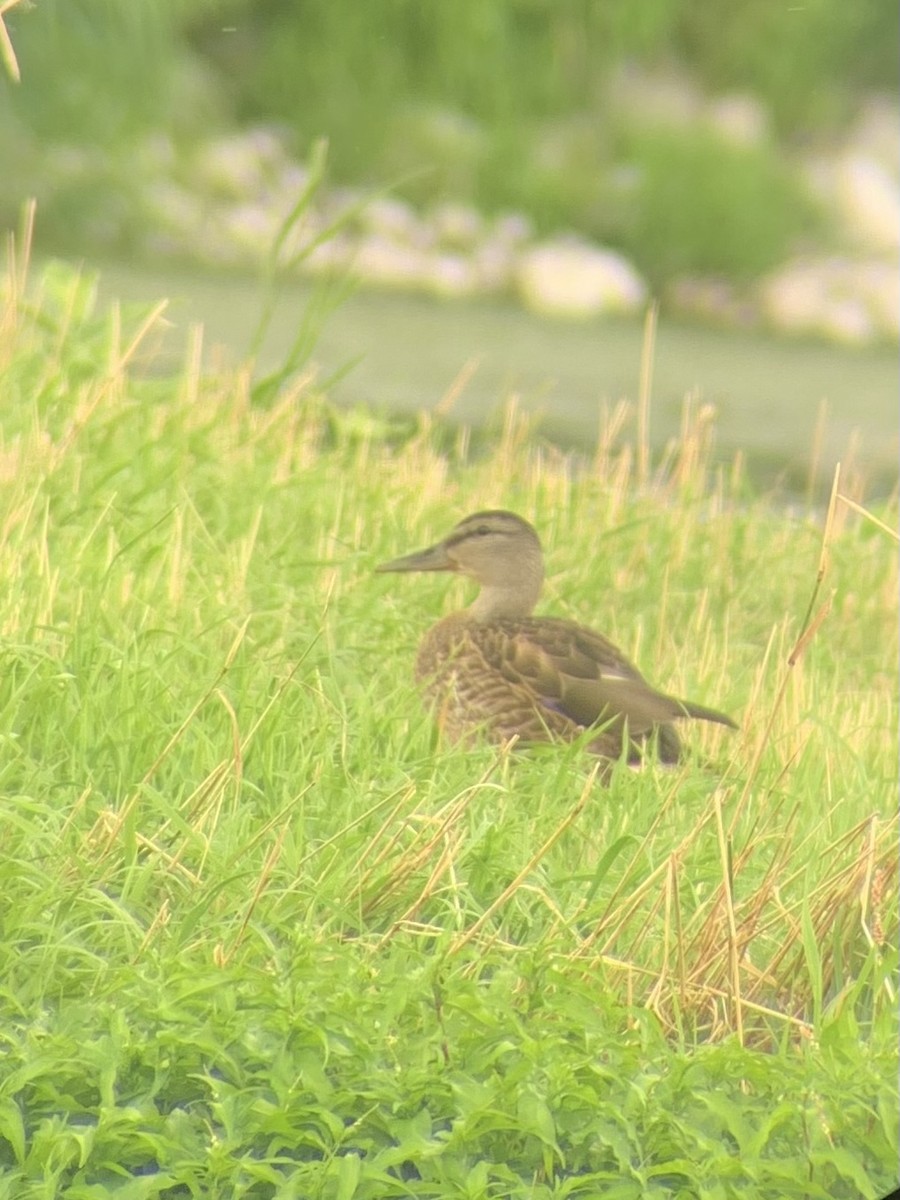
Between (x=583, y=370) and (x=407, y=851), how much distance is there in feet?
3.73

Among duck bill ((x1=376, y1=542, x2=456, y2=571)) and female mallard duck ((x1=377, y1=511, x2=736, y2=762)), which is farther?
duck bill ((x1=376, y1=542, x2=456, y2=571))

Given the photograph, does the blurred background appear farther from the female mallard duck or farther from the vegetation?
the female mallard duck

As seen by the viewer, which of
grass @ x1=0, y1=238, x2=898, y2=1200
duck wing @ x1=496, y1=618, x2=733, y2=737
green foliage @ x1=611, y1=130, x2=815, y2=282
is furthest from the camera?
green foliage @ x1=611, y1=130, x2=815, y2=282

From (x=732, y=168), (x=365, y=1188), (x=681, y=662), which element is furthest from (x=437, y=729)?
(x=732, y=168)

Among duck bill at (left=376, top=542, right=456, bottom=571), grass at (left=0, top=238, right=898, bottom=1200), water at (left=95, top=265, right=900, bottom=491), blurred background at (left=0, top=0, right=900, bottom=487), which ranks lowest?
grass at (left=0, top=238, right=898, bottom=1200)

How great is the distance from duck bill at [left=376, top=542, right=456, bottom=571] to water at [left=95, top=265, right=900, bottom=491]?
0.26m

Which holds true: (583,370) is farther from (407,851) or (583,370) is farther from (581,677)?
(407,851)

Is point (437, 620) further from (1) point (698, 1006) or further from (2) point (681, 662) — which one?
(1) point (698, 1006)

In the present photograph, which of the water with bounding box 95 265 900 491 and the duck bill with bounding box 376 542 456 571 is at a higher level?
the water with bounding box 95 265 900 491

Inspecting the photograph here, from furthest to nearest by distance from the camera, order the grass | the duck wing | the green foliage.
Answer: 1. the green foliage
2. the duck wing
3. the grass

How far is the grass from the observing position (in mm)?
2176

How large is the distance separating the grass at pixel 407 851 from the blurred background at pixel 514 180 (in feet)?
0.51

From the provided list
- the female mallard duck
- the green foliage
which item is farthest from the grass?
the green foliage

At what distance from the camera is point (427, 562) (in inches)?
119
